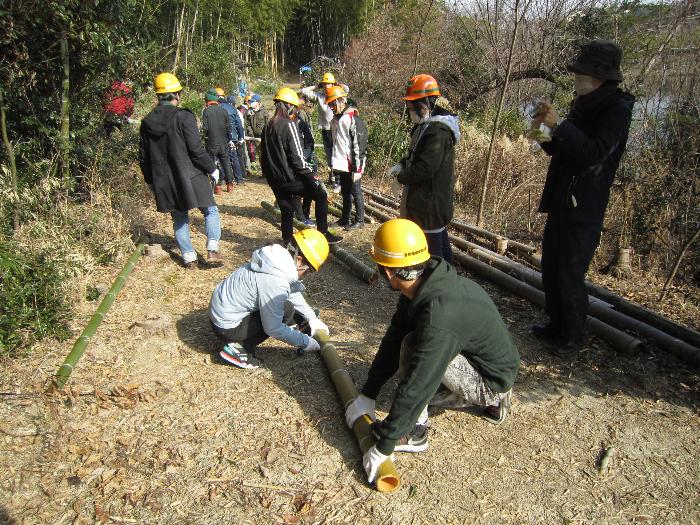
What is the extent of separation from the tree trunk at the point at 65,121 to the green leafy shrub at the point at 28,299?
6.12 ft

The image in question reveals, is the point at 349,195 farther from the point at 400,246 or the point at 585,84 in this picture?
the point at 400,246

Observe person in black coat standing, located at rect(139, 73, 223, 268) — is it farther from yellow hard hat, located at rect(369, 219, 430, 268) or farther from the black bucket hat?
the black bucket hat

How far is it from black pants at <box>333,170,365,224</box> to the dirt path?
301 cm

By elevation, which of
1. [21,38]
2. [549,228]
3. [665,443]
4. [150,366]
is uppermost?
[21,38]

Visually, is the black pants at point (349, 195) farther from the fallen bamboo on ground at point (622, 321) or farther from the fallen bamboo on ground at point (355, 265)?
the fallen bamboo on ground at point (622, 321)

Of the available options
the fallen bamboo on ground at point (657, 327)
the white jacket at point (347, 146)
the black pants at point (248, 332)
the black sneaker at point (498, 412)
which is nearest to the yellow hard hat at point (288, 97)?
the white jacket at point (347, 146)

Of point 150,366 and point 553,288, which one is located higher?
point 553,288

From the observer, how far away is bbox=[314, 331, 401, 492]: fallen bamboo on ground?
7.94ft

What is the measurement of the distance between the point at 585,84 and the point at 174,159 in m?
3.74

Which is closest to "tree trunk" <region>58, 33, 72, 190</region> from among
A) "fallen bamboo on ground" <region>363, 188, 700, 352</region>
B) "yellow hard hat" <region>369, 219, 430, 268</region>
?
"yellow hard hat" <region>369, 219, 430, 268</region>

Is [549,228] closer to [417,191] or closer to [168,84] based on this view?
[417,191]

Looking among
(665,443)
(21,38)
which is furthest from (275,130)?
(665,443)

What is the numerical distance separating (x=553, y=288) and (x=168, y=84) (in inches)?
158

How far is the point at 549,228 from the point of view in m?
3.50
